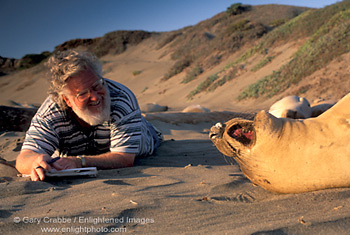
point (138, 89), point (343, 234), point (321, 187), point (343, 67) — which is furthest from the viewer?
point (138, 89)

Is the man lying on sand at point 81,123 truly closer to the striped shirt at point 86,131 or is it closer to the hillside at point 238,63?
the striped shirt at point 86,131

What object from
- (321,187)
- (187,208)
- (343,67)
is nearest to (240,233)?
(187,208)

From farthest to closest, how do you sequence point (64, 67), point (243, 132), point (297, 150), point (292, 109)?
1. point (292, 109)
2. point (64, 67)
3. point (243, 132)
4. point (297, 150)

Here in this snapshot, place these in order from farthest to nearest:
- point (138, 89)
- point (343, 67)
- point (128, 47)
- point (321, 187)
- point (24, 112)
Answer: point (128, 47)
point (138, 89)
point (343, 67)
point (24, 112)
point (321, 187)

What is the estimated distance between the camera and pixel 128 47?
1633 inches

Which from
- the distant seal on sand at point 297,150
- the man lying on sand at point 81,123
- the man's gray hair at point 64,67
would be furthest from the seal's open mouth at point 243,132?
the man's gray hair at point 64,67

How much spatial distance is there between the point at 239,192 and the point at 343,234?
2.90 ft

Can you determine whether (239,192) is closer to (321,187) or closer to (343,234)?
(321,187)

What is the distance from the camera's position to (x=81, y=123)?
3557 mm

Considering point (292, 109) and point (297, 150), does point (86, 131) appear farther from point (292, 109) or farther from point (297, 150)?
point (292, 109)

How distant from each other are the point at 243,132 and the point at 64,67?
1838mm

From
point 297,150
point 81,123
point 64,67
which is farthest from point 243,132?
point 81,123

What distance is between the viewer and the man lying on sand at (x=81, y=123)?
3.15m

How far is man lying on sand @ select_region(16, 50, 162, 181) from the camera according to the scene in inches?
124
